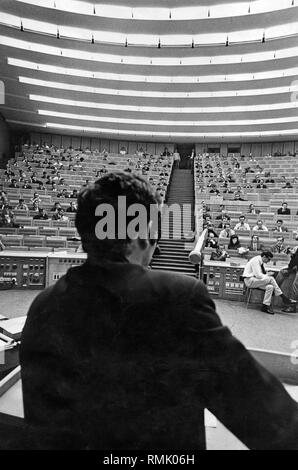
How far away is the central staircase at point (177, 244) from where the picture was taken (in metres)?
8.12

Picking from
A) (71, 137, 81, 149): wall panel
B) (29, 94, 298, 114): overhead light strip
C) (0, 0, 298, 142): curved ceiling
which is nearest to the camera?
(0, 0, 298, 142): curved ceiling

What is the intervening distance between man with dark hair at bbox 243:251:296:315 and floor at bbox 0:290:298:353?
0.29 m

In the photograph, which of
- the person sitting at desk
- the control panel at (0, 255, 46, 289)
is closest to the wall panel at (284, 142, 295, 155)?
the person sitting at desk

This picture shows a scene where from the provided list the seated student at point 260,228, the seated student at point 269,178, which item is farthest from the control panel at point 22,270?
the seated student at point 269,178

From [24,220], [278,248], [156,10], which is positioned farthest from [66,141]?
[278,248]

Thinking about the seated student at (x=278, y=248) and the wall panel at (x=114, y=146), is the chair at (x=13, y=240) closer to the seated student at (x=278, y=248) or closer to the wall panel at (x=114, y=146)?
the seated student at (x=278, y=248)

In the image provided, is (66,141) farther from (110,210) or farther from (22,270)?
(110,210)

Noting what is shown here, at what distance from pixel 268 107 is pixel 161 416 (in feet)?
58.8

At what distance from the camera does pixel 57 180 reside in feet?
47.4

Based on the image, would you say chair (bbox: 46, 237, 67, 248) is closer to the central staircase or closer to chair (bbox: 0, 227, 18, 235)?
chair (bbox: 0, 227, 18, 235)

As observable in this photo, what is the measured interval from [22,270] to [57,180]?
29.4ft

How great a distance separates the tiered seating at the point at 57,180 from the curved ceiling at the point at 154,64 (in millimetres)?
2122

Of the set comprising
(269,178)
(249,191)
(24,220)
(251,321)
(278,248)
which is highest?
(269,178)

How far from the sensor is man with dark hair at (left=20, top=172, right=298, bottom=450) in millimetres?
582
